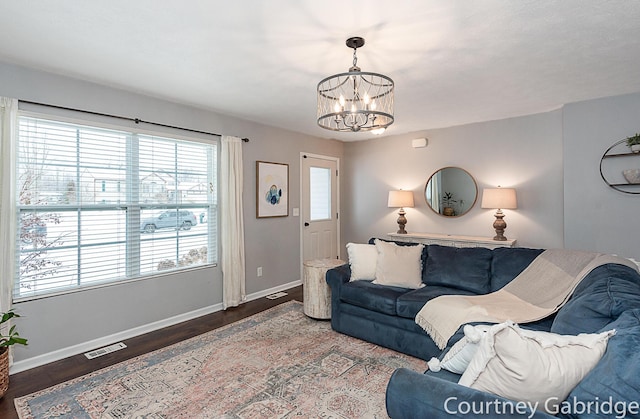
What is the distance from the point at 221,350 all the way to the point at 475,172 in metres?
3.93

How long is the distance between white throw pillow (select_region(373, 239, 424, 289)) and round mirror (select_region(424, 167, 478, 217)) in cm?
171

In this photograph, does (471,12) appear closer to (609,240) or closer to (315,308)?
(315,308)

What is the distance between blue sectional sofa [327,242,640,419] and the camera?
104 centimetres

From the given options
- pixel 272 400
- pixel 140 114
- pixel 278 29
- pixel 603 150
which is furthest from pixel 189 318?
pixel 603 150

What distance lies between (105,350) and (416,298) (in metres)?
2.78

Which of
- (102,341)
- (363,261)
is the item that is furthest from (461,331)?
(102,341)

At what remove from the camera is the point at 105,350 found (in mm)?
3012

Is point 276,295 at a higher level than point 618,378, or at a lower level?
lower

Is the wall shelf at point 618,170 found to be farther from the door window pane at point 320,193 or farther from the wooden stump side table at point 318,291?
the door window pane at point 320,193

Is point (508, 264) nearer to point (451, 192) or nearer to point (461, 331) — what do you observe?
point (461, 331)

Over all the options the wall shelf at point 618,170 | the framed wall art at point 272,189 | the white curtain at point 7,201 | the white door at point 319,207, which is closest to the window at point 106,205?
the white curtain at point 7,201

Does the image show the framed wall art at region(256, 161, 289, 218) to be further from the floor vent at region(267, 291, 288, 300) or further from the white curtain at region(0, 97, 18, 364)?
the white curtain at region(0, 97, 18, 364)

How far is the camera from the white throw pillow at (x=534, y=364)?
3.71 feet

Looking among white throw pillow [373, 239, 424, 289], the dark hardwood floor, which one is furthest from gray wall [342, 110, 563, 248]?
the dark hardwood floor
